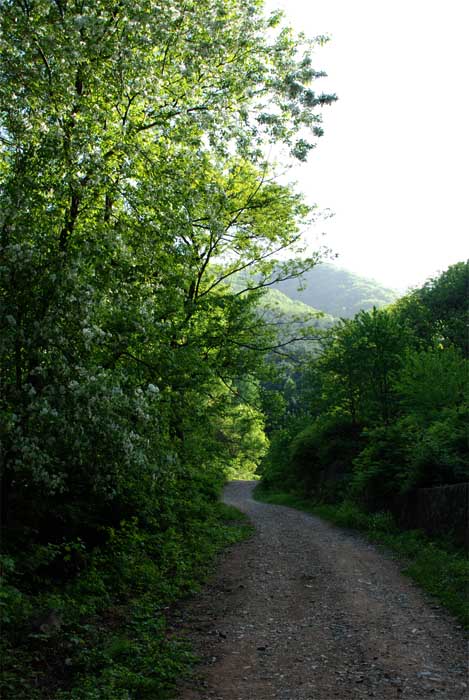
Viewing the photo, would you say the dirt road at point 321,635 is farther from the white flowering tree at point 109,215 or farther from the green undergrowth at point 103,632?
the white flowering tree at point 109,215

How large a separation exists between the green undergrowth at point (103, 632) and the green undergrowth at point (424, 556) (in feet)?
15.3

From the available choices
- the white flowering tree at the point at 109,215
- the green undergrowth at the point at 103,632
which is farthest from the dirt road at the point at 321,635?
the white flowering tree at the point at 109,215

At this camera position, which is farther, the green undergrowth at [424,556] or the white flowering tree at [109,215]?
the green undergrowth at [424,556]

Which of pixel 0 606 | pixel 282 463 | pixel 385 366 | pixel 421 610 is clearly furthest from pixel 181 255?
pixel 282 463

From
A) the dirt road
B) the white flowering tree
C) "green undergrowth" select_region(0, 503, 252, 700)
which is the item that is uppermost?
the white flowering tree

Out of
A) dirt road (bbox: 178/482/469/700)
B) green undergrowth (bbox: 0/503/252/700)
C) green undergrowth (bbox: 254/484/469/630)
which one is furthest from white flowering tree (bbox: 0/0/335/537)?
green undergrowth (bbox: 254/484/469/630)

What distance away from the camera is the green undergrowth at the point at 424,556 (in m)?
9.36

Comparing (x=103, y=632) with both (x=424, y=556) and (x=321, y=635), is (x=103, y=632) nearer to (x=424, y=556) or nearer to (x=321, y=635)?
(x=321, y=635)

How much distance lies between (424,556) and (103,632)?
8.04 metres

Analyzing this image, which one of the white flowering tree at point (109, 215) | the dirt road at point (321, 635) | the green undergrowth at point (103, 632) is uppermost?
the white flowering tree at point (109, 215)

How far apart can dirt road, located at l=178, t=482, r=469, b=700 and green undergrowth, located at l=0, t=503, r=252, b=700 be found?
20.3 inches

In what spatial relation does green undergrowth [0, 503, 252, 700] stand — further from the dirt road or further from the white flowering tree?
the white flowering tree

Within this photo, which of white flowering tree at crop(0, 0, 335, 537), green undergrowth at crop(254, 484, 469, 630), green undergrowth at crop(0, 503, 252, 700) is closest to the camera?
green undergrowth at crop(0, 503, 252, 700)

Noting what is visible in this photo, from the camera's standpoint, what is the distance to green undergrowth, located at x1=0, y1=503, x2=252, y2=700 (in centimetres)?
604
